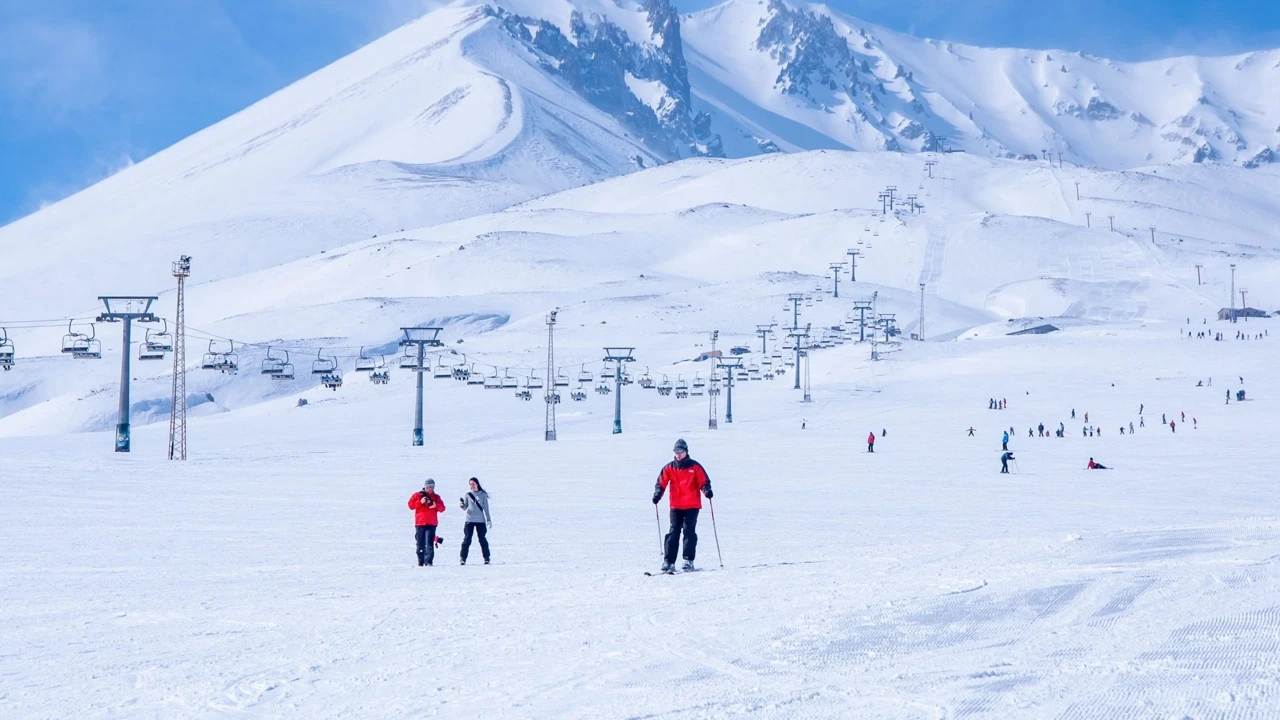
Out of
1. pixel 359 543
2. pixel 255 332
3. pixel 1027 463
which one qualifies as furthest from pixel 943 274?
pixel 359 543

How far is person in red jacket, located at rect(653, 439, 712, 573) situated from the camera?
43.5ft

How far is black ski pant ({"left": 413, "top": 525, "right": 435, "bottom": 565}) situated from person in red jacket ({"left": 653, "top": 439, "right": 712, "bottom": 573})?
124 inches

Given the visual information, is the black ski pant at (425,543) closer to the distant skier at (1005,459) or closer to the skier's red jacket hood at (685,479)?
the skier's red jacket hood at (685,479)

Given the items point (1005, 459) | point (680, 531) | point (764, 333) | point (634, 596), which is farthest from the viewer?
point (764, 333)

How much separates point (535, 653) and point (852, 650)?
2.08 m

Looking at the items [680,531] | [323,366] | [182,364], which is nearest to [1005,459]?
[182,364]

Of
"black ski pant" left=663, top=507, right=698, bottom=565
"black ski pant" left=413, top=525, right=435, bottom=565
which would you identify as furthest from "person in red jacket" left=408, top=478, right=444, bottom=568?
"black ski pant" left=663, top=507, right=698, bottom=565

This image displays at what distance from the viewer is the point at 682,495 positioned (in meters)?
13.4

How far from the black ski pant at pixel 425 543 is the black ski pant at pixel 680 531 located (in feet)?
10.5

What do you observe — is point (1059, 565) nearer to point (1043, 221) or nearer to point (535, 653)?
point (535, 653)

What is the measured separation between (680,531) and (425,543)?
3380mm

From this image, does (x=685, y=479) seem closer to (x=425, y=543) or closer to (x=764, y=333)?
(x=425, y=543)

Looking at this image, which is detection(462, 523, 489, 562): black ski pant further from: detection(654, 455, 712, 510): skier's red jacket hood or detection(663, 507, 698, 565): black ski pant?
detection(654, 455, 712, 510): skier's red jacket hood

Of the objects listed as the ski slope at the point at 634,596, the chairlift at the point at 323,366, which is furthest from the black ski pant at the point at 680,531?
the chairlift at the point at 323,366
